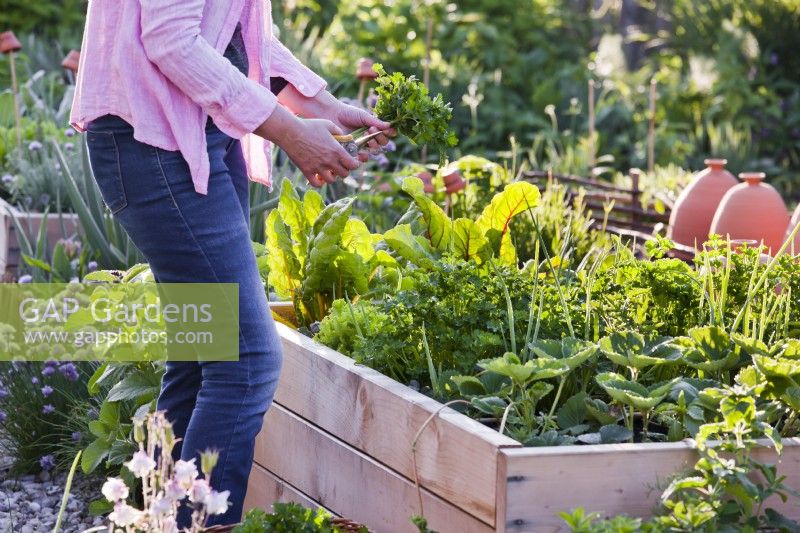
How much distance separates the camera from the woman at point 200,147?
1872 mm

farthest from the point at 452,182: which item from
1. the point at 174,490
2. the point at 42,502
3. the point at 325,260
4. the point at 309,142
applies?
the point at 174,490

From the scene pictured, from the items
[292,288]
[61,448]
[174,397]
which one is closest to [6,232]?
[61,448]

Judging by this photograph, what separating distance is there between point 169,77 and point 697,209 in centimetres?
232

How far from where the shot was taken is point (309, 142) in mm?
1978

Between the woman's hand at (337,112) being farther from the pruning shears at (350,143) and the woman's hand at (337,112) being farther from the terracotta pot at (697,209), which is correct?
the terracotta pot at (697,209)

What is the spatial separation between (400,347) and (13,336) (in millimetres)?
1606

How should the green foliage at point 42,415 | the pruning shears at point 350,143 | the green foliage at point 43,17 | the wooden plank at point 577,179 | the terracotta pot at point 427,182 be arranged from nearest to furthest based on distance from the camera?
the pruning shears at point 350,143
the green foliage at point 42,415
the terracotta pot at point 427,182
the wooden plank at point 577,179
the green foliage at point 43,17

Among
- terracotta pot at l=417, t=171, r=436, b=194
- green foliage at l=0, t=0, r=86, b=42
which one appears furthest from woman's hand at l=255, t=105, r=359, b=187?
green foliage at l=0, t=0, r=86, b=42

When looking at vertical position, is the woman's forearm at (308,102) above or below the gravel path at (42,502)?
above

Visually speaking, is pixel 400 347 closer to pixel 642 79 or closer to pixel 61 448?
pixel 61 448

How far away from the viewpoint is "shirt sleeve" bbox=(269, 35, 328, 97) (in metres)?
2.31

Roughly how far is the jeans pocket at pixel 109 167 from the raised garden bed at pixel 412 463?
23.3 inches

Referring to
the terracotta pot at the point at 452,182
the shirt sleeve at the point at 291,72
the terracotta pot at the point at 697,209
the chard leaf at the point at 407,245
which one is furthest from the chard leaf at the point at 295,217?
the terracotta pot at the point at 697,209

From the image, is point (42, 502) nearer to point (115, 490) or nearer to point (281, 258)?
point (281, 258)
